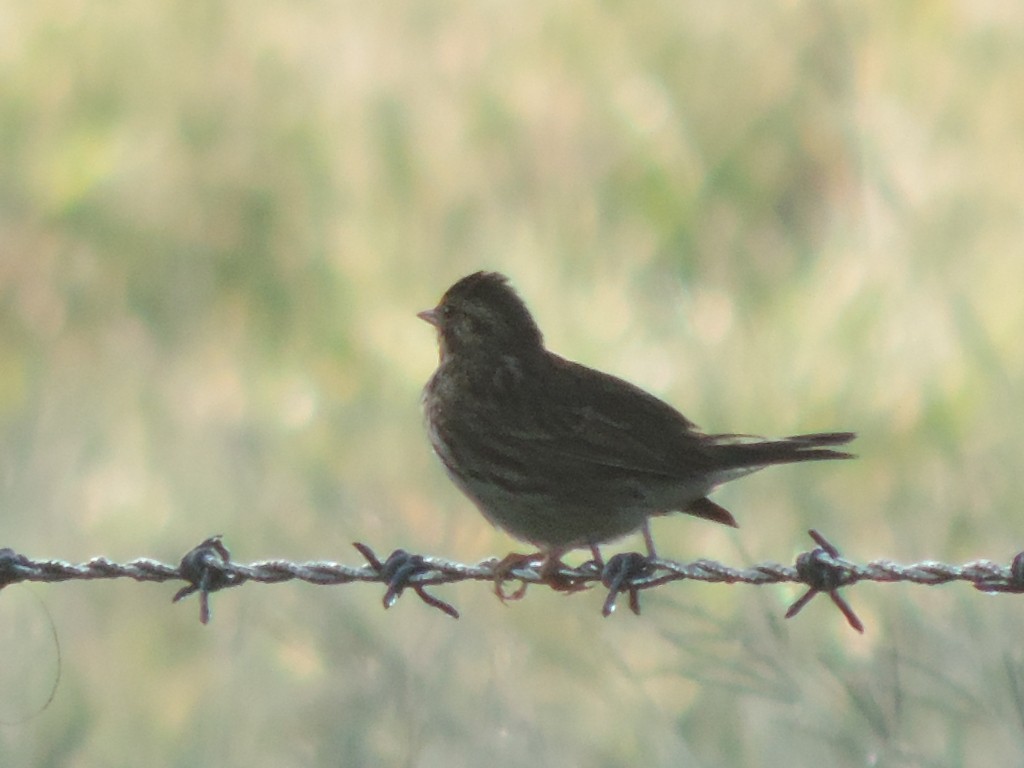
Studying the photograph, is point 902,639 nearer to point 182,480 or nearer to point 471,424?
point 471,424

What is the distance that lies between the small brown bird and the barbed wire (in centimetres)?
77

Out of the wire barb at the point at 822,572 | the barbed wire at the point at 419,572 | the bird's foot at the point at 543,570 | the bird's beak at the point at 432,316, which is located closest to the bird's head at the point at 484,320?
the bird's beak at the point at 432,316

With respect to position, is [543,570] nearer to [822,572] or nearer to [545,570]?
[545,570]

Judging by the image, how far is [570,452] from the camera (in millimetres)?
5797

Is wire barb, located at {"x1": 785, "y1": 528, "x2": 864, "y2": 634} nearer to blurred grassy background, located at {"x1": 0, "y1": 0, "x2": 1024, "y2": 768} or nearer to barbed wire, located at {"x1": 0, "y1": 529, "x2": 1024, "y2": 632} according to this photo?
barbed wire, located at {"x1": 0, "y1": 529, "x2": 1024, "y2": 632}

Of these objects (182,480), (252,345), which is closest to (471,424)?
(182,480)

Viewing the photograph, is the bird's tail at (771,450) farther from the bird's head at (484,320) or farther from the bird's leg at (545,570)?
the bird's head at (484,320)

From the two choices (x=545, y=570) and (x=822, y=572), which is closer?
(x=822, y=572)

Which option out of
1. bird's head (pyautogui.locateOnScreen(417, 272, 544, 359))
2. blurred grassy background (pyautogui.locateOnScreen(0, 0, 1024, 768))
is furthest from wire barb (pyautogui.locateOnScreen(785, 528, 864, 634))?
bird's head (pyautogui.locateOnScreen(417, 272, 544, 359))

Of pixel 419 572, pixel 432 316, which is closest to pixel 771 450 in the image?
pixel 419 572

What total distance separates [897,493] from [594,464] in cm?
433

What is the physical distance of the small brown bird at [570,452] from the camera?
222 inches

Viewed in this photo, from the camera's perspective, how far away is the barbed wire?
425cm

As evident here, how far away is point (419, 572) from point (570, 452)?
1.24m
